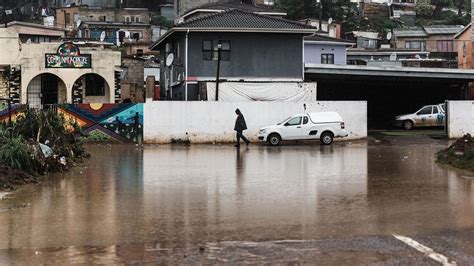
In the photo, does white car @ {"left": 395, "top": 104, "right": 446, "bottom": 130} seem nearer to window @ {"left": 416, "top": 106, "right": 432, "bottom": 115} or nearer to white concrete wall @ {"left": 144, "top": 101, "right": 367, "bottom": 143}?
window @ {"left": 416, "top": 106, "right": 432, "bottom": 115}

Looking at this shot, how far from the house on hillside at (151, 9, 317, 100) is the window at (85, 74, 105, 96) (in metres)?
6.02

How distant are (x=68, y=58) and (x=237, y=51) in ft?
34.4

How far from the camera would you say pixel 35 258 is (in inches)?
328

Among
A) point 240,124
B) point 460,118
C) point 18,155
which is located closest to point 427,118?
point 460,118

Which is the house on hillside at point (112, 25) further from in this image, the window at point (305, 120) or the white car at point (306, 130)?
the window at point (305, 120)

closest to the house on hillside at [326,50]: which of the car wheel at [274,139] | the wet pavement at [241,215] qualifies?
the car wheel at [274,139]

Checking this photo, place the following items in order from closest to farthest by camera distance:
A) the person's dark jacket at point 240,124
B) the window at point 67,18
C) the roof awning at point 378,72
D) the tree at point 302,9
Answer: the person's dark jacket at point 240,124
the roof awning at point 378,72
the tree at point 302,9
the window at point 67,18

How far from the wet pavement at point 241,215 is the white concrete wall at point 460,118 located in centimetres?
1523

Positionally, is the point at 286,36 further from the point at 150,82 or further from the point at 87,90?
the point at 87,90

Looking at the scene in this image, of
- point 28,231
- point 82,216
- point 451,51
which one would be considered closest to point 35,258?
point 28,231

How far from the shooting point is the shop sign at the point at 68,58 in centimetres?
4131

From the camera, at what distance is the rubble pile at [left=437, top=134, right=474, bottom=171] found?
18628mm

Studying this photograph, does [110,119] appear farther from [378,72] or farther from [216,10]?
[216,10]

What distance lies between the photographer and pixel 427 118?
137 ft
